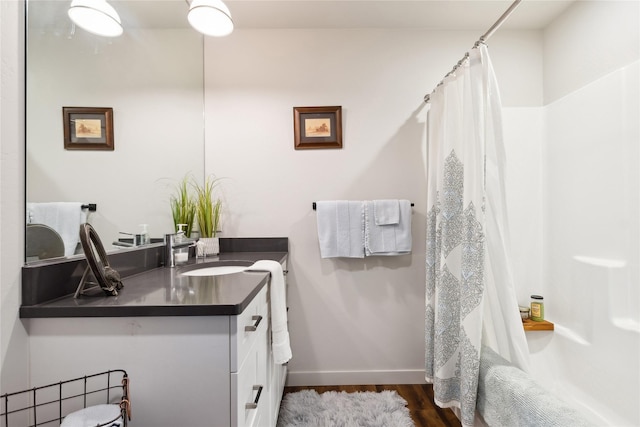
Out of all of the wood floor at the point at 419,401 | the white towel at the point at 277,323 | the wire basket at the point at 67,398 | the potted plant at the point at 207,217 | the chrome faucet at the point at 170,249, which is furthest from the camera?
the potted plant at the point at 207,217

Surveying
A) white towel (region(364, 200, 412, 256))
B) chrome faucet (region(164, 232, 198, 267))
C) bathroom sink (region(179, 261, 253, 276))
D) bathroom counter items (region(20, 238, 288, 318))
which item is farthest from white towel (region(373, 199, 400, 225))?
chrome faucet (region(164, 232, 198, 267))

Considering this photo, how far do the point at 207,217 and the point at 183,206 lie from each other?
0.64 feet

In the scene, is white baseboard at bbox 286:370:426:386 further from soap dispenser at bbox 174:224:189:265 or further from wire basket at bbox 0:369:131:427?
wire basket at bbox 0:369:131:427

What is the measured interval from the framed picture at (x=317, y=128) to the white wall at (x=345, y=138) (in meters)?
0.05

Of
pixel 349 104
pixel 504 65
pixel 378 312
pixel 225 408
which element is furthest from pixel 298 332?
pixel 504 65

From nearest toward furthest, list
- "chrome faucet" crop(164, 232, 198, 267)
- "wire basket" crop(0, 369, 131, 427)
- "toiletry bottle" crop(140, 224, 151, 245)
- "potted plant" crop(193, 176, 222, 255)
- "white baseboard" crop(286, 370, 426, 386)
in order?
"wire basket" crop(0, 369, 131, 427), "toiletry bottle" crop(140, 224, 151, 245), "chrome faucet" crop(164, 232, 198, 267), "potted plant" crop(193, 176, 222, 255), "white baseboard" crop(286, 370, 426, 386)

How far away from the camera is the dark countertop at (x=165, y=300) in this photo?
0.83 metres

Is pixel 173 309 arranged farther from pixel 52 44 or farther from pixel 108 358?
pixel 52 44

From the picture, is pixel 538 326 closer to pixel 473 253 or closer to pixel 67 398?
pixel 473 253

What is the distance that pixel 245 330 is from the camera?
929mm

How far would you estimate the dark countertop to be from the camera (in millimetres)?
828

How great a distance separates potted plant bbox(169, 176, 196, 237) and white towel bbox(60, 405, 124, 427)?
3.91 ft

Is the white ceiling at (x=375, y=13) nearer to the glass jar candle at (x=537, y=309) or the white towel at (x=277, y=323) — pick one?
the white towel at (x=277, y=323)

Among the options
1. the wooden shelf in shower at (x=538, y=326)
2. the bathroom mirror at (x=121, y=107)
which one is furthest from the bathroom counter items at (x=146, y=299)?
the wooden shelf in shower at (x=538, y=326)
